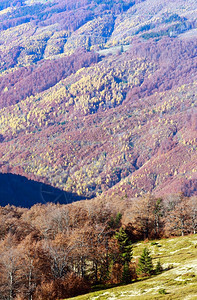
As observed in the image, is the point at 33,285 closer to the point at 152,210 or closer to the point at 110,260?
the point at 110,260

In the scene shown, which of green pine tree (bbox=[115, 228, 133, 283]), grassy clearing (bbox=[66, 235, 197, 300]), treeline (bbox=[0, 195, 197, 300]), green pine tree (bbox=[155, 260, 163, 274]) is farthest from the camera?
green pine tree (bbox=[115, 228, 133, 283])

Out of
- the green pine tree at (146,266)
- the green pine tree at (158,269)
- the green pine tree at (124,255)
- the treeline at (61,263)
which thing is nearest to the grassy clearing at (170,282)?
the green pine tree at (158,269)

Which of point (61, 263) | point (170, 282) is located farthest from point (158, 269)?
point (61, 263)

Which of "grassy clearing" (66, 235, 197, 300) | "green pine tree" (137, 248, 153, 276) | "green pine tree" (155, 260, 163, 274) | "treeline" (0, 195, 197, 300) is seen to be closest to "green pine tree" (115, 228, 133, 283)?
"treeline" (0, 195, 197, 300)

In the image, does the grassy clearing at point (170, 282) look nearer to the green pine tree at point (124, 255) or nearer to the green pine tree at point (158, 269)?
the green pine tree at point (158, 269)

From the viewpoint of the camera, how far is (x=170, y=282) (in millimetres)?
61344

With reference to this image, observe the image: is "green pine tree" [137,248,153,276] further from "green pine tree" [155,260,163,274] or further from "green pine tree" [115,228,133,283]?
"green pine tree" [115,228,133,283]

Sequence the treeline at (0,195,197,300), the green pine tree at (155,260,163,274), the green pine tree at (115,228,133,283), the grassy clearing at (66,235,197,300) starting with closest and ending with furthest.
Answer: the grassy clearing at (66,235,197,300)
the treeline at (0,195,197,300)
the green pine tree at (155,260,163,274)
the green pine tree at (115,228,133,283)

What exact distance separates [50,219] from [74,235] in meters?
29.7

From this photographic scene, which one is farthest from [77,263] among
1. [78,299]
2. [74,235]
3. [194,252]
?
[194,252]

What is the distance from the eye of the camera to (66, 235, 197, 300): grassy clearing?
5200 cm

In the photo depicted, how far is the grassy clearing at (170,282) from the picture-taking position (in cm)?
5200

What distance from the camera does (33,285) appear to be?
254 ft

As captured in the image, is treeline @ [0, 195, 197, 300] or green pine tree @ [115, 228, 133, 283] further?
green pine tree @ [115, 228, 133, 283]
